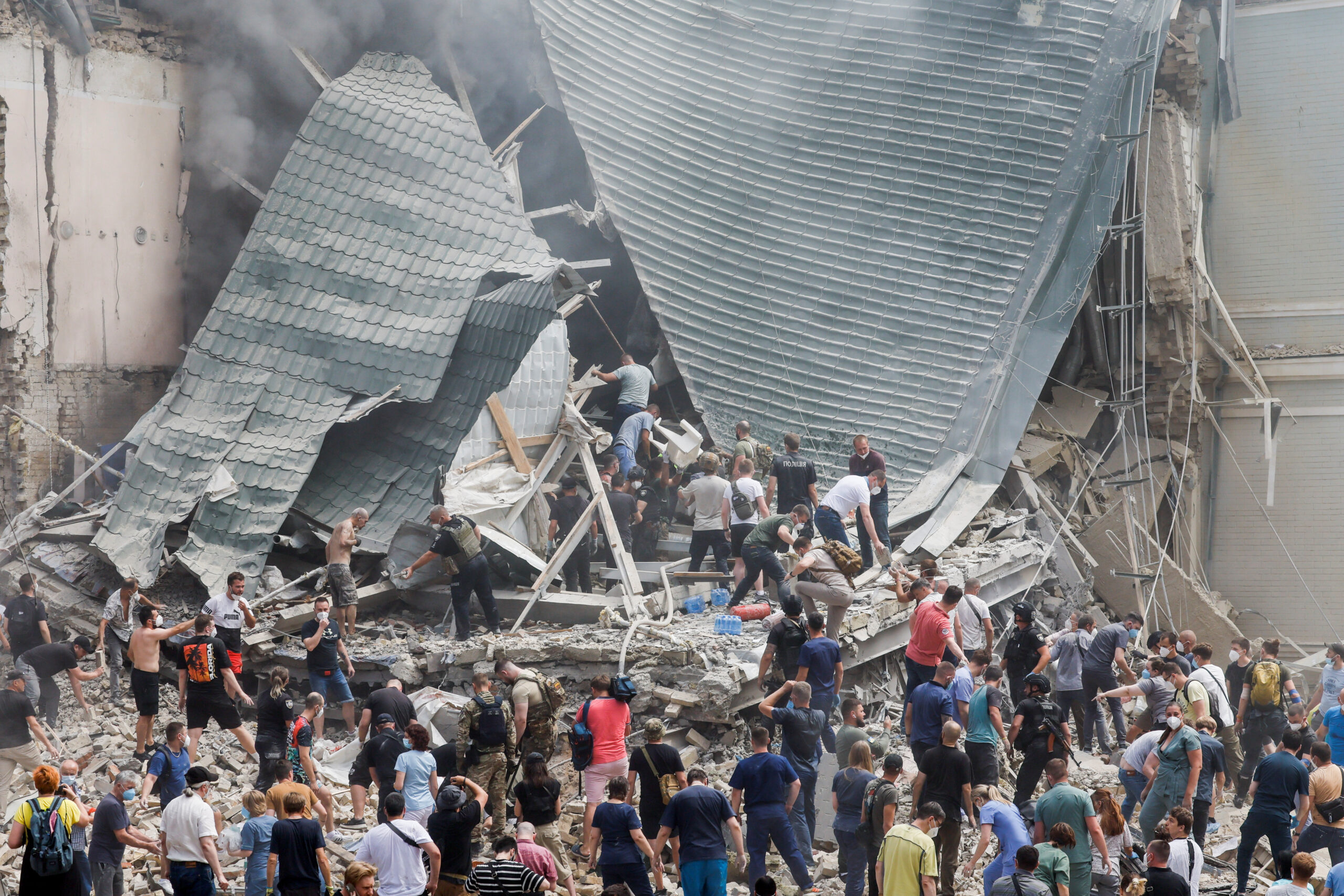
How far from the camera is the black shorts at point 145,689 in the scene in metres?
10.0

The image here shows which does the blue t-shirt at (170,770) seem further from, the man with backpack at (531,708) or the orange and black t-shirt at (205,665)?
the man with backpack at (531,708)

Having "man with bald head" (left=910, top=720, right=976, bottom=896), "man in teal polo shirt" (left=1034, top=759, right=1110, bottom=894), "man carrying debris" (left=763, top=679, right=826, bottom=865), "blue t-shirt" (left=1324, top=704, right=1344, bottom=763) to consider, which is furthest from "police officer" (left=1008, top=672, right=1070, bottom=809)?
"blue t-shirt" (left=1324, top=704, right=1344, bottom=763)

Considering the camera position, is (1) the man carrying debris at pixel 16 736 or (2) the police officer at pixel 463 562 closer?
(1) the man carrying debris at pixel 16 736

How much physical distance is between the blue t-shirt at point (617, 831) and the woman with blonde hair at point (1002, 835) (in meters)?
1.95

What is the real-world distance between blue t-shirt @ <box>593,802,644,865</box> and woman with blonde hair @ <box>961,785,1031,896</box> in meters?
1.95

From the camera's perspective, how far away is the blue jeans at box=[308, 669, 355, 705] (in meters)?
10.6

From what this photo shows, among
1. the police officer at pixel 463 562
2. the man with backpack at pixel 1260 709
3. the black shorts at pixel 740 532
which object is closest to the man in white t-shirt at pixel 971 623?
the black shorts at pixel 740 532

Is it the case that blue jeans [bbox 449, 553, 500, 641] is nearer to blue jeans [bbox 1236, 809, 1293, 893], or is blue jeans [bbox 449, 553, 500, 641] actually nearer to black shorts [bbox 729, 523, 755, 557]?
black shorts [bbox 729, 523, 755, 557]

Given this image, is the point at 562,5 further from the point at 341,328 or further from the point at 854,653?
the point at 854,653

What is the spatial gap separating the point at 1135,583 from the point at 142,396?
12.2m

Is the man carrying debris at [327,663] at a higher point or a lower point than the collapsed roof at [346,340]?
lower

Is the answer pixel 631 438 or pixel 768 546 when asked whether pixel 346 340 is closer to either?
pixel 631 438

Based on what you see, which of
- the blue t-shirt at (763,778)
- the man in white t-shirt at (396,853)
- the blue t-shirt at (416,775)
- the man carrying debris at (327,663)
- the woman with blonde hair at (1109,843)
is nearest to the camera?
the man in white t-shirt at (396,853)

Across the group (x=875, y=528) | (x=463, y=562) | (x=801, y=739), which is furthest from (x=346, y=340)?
(x=801, y=739)
